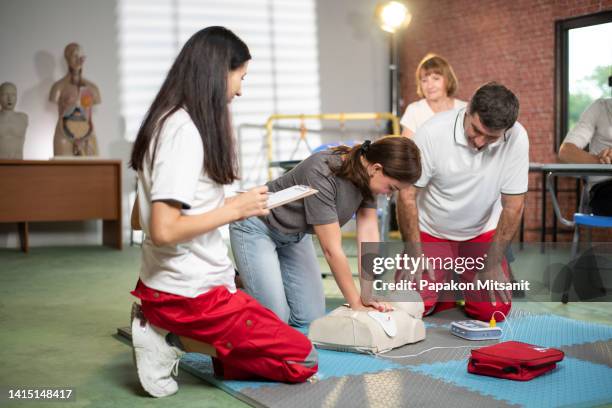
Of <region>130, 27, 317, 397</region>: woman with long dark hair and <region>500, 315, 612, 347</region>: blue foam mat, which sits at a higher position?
<region>130, 27, 317, 397</region>: woman with long dark hair

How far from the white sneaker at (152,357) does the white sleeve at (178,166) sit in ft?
1.44

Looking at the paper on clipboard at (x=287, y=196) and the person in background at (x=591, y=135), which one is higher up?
the person in background at (x=591, y=135)

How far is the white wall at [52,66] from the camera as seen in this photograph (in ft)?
21.4

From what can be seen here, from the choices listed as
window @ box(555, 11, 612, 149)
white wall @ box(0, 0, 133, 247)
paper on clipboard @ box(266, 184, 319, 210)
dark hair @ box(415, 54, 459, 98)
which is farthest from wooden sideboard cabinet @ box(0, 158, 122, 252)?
paper on clipboard @ box(266, 184, 319, 210)

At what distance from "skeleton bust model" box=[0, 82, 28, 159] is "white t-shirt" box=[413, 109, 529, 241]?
4.05 metres

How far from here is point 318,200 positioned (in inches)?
104

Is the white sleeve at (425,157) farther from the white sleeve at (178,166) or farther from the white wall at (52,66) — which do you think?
the white wall at (52,66)

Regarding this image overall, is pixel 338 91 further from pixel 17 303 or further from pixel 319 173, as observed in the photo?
pixel 319 173

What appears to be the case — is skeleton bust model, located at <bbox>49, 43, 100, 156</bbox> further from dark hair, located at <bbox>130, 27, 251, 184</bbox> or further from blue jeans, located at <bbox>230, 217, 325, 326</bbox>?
dark hair, located at <bbox>130, 27, 251, 184</bbox>

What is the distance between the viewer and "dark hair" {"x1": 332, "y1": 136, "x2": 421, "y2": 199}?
2502 millimetres

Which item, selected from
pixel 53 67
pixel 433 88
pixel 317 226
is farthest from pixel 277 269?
pixel 53 67

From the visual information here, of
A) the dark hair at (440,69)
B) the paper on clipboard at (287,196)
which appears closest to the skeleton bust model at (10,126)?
the dark hair at (440,69)

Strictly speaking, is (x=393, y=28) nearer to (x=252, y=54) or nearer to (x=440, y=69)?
(x=252, y=54)

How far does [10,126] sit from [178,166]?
4723 millimetres
